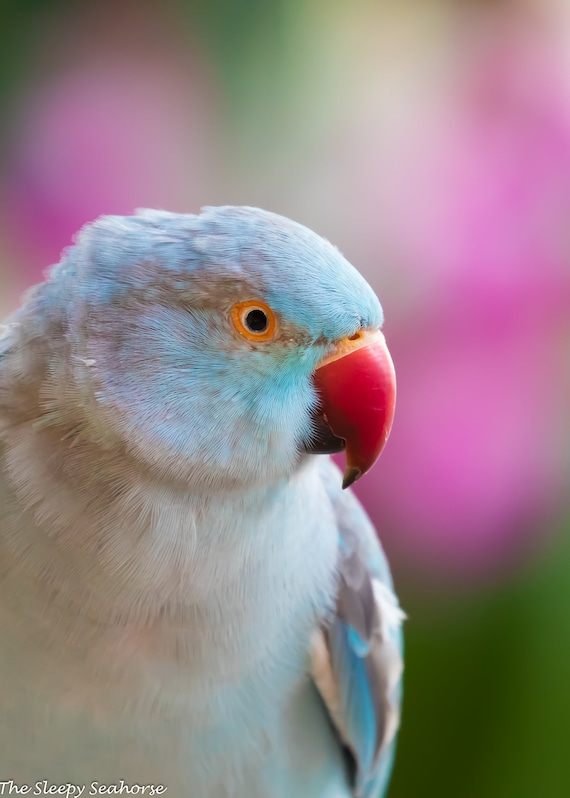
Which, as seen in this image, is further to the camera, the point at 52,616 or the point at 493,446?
the point at 493,446

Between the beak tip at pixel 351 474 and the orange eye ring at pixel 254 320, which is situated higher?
the orange eye ring at pixel 254 320

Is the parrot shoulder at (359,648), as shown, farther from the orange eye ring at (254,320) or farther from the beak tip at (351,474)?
the orange eye ring at (254,320)

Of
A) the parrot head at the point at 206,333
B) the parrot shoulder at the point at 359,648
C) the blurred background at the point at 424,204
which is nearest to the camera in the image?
the parrot head at the point at 206,333

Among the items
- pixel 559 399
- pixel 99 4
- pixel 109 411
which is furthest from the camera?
pixel 559 399

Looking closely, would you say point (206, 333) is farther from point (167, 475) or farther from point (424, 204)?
point (424, 204)

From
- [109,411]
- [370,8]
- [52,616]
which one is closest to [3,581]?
[52,616]

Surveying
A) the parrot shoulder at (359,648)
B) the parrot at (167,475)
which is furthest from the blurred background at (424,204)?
the parrot at (167,475)

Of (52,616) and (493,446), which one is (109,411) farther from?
(493,446)
